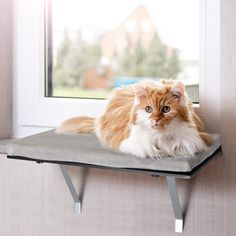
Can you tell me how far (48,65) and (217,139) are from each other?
A: 571mm

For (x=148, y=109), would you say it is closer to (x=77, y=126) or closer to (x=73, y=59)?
(x=77, y=126)

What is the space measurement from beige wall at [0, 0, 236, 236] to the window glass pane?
6.0 inches

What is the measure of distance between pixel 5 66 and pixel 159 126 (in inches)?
24.6

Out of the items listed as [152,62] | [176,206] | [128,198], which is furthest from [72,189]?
[152,62]

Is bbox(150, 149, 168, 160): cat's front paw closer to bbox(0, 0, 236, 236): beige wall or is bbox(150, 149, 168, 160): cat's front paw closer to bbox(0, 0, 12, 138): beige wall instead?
bbox(0, 0, 236, 236): beige wall

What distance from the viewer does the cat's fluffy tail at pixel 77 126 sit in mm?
1363

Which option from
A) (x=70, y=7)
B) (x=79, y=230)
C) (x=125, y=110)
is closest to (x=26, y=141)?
(x=125, y=110)

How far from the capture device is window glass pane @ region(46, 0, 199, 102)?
1.42 metres

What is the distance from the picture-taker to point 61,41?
5.12 ft

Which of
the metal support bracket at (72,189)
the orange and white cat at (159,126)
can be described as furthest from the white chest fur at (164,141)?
the metal support bracket at (72,189)

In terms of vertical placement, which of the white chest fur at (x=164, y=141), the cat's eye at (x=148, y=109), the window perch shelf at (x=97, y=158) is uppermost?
the cat's eye at (x=148, y=109)

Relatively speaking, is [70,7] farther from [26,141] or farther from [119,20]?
[26,141]

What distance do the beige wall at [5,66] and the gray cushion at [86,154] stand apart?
0.86 feet

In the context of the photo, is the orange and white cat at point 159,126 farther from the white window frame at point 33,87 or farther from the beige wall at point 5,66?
the beige wall at point 5,66
